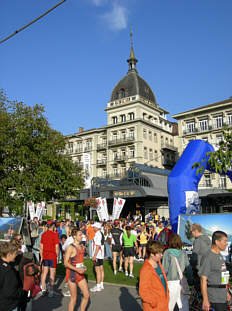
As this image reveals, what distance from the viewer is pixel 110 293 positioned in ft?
26.6

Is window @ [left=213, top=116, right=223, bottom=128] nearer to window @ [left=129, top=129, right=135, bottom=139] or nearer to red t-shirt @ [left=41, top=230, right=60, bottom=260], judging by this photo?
window @ [left=129, top=129, right=135, bottom=139]

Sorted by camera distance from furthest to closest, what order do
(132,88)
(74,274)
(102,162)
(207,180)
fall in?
(102,162)
(132,88)
(207,180)
(74,274)

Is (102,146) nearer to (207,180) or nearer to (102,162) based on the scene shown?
(102,162)

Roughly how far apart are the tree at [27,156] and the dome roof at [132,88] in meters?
32.6

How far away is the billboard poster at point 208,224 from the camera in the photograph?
8672 mm

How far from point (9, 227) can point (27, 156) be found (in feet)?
34.8

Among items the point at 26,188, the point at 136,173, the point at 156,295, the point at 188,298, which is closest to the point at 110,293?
the point at 188,298

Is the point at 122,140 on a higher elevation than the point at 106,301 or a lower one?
higher

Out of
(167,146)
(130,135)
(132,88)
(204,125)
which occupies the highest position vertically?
(132,88)

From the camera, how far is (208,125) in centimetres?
4681

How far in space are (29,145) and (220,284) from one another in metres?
19.0

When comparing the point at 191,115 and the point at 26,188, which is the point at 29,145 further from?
the point at 191,115

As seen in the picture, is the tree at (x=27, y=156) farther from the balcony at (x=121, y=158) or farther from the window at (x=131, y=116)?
the window at (x=131, y=116)

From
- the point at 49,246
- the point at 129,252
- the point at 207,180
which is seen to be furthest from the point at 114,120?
the point at 49,246
